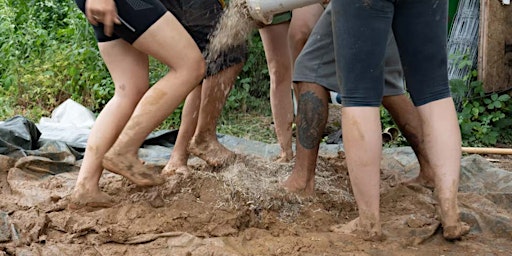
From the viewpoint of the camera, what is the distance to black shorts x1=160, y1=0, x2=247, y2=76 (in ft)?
11.8

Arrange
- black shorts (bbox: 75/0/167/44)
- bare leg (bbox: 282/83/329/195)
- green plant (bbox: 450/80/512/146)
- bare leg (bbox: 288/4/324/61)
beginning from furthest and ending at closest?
green plant (bbox: 450/80/512/146)
bare leg (bbox: 288/4/324/61)
bare leg (bbox: 282/83/329/195)
black shorts (bbox: 75/0/167/44)

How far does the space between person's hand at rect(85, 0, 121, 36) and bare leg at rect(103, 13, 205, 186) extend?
15 cm

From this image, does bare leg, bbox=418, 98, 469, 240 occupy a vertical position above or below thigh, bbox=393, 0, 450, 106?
below

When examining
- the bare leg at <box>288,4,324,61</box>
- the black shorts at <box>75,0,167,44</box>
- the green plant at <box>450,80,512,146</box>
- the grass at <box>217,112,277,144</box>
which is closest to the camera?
the black shorts at <box>75,0,167,44</box>

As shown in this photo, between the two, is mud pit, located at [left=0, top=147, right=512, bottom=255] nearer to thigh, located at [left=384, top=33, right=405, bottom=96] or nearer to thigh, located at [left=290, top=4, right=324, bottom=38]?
thigh, located at [left=384, top=33, right=405, bottom=96]

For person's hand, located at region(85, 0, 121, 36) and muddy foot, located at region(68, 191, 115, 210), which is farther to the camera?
muddy foot, located at region(68, 191, 115, 210)

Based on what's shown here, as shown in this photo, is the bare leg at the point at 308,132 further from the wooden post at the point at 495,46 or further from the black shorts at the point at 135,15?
the wooden post at the point at 495,46

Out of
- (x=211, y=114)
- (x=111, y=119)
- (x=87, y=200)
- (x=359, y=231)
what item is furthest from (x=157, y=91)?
(x=359, y=231)

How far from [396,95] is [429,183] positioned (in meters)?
0.53

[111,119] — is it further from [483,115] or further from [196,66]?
[483,115]

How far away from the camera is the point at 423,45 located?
122 inches

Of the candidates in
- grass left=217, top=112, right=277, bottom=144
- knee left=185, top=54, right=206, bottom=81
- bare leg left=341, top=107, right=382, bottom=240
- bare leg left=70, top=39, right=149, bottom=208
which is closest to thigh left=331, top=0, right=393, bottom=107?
bare leg left=341, top=107, right=382, bottom=240

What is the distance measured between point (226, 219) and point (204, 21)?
108 cm

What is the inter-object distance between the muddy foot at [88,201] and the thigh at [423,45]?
151 cm
